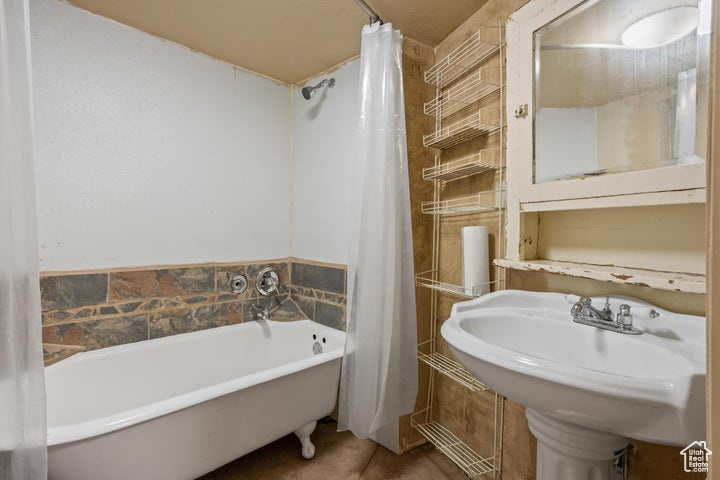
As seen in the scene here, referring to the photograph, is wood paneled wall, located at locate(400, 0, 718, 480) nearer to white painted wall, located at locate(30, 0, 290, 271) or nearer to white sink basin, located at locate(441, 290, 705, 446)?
white sink basin, located at locate(441, 290, 705, 446)

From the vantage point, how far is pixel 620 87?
97 centimetres

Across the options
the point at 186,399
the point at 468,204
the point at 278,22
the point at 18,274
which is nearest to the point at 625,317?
the point at 468,204

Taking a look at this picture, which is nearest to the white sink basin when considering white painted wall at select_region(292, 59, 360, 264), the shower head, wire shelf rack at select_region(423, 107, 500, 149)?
wire shelf rack at select_region(423, 107, 500, 149)

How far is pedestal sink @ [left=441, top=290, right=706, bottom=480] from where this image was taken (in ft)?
1.83

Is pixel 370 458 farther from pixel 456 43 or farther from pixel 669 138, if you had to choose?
pixel 456 43

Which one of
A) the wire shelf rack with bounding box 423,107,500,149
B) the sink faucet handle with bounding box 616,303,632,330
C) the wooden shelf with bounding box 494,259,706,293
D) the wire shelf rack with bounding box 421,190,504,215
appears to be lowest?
the sink faucet handle with bounding box 616,303,632,330

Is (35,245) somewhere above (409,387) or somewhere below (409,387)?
above

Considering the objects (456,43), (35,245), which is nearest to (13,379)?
(35,245)

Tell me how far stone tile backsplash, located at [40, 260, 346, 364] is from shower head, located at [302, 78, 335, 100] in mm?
1150

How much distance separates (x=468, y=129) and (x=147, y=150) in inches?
66.9

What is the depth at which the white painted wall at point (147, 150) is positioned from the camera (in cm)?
149

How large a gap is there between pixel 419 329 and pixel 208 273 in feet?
4.30

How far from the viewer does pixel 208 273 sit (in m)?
1.93

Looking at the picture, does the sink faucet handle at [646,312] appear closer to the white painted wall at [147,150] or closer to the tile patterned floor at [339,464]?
the tile patterned floor at [339,464]
